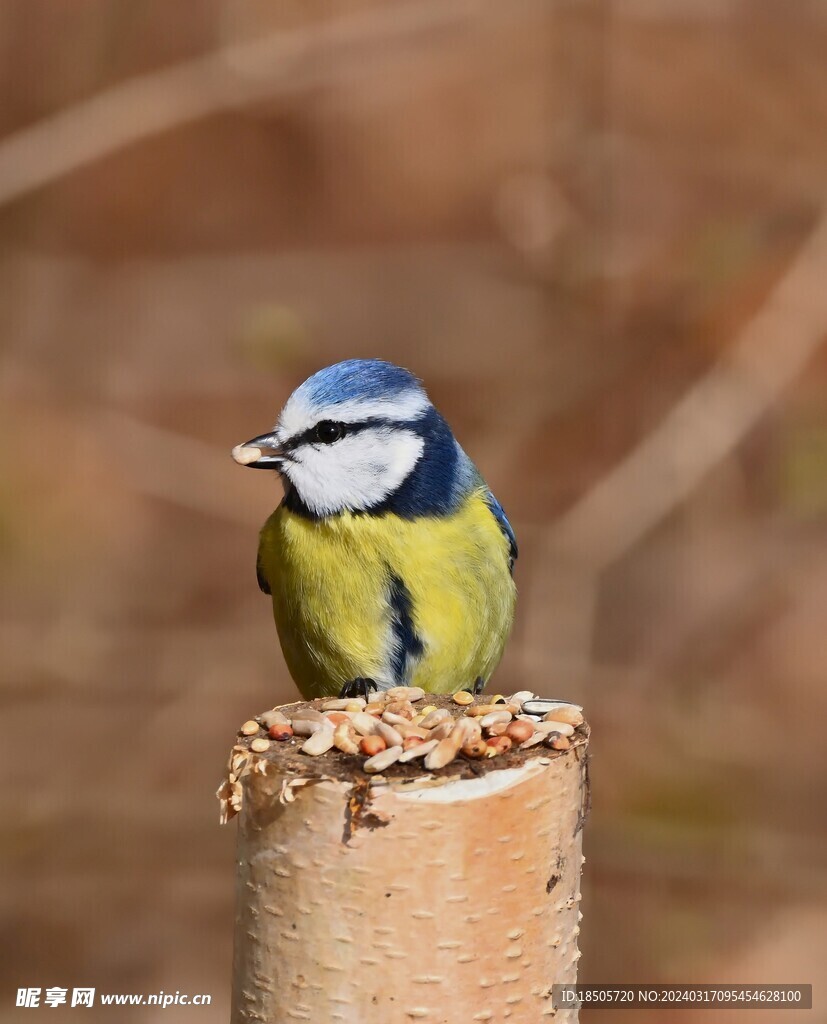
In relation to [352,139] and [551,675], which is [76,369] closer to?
[352,139]

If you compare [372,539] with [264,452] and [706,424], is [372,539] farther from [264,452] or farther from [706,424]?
[706,424]

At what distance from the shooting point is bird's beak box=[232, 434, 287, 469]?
10.1 feet

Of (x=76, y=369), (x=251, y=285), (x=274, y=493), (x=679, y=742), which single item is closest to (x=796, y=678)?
(x=679, y=742)

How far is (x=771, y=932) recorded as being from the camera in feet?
18.7

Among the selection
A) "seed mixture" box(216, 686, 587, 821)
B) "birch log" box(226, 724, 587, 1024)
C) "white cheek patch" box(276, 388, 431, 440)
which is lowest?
"birch log" box(226, 724, 587, 1024)

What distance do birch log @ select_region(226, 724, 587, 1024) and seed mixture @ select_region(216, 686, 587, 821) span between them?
0.09 ft

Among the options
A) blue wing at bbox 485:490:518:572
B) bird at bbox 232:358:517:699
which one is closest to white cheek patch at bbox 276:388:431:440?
bird at bbox 232:358:517:699

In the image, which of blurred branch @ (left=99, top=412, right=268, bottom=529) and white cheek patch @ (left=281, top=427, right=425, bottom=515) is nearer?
white cheek patch @ (left=281, top=427, right=425, bottom=515)

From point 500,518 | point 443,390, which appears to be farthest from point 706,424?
point 500,518

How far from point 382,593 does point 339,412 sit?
442 mm

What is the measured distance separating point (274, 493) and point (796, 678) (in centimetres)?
272

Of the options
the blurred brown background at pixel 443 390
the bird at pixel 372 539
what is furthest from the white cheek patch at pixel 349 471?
the blurred brown background at pixel 443 390

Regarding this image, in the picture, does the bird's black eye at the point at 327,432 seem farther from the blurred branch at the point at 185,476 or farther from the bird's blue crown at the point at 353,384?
the blurred branch at the point at 185,476

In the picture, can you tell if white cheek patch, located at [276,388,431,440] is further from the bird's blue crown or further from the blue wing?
the blue wing
